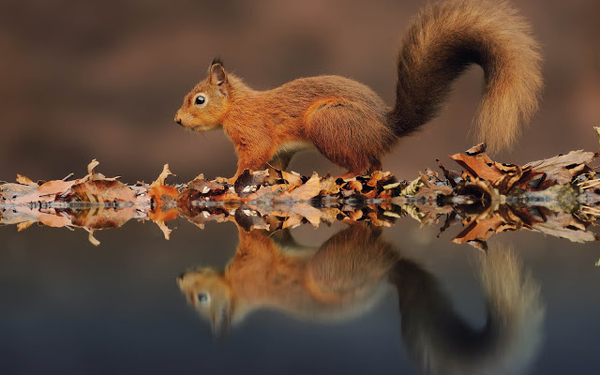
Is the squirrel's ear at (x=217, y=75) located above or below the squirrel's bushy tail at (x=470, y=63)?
above

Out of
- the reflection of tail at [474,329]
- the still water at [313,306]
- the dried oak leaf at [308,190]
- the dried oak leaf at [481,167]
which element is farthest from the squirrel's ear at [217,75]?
the reflection of tail at [474,329]

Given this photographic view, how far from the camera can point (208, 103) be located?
2.57m

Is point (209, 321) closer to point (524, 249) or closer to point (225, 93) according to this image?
point (524, 249)

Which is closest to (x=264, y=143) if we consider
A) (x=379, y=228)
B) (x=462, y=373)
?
→ (x=379, y=228)

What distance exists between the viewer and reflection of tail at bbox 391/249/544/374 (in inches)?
13.3

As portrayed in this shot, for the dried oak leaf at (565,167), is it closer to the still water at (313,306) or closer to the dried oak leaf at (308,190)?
the dried oak leaf at (308,190)

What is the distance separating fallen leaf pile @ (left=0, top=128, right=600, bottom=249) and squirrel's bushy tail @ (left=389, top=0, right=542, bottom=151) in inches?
7.6

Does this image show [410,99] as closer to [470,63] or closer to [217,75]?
[470,63]

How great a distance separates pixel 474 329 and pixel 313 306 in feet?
0.48

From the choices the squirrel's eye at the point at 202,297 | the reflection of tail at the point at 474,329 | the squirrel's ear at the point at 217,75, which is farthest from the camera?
the squirrel's ear at the point at 217,75

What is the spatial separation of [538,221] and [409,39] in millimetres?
1235

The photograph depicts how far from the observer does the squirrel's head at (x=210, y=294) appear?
0.43 metres

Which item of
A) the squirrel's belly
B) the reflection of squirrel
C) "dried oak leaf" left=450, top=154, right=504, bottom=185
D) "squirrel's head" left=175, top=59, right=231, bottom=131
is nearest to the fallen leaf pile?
"dried oak leaf" left=450, top=154, right=504, bottom=185

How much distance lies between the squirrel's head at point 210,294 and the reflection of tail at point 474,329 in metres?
0.14
